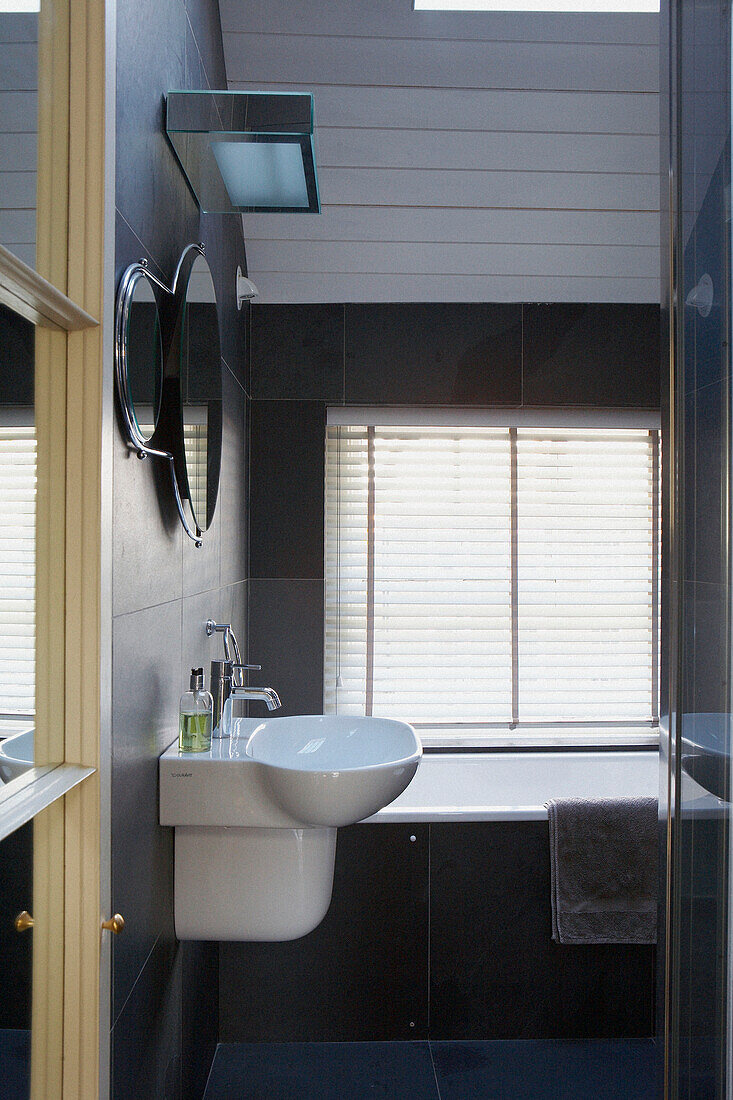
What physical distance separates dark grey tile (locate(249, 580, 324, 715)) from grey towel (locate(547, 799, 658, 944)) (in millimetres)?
1084

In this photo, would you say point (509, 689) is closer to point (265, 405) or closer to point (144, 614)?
point (265, 405)

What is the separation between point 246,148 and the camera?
1819 millimetres

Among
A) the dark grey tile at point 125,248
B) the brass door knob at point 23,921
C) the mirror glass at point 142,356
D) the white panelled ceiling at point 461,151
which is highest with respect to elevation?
the white panelled ceiling at point 461,151

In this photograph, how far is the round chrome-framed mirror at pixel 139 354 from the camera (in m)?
1.38

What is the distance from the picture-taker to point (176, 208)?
1859mm

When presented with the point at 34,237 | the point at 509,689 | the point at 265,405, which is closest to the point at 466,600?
the point at 509,689

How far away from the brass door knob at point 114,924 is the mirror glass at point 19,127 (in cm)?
97

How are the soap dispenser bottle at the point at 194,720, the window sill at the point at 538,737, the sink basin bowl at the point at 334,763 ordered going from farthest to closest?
→ the window sill at the point at 538,737
the soap dispenser bottle at the point at 194,720
the sink basin bowl at the point at 334,763

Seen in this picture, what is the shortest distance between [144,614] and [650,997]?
2029 millimetres

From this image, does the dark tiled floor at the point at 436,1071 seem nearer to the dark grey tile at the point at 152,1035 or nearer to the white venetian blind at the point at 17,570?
the dark grey tile at the point at 152,1035

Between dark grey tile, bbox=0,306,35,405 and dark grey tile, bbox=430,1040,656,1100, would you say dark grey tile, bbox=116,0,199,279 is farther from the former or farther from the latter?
dark grey tile, bbox=430,1040,656,1100

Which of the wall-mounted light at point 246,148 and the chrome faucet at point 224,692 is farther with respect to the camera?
the chrome faucet at point 224,692

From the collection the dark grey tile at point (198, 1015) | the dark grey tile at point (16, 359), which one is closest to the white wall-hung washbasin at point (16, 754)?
the dark grey tile at point (16, 359)

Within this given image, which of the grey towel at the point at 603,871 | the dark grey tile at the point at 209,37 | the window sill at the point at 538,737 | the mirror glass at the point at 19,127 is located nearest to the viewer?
the mirror glass at the point at 19,127
